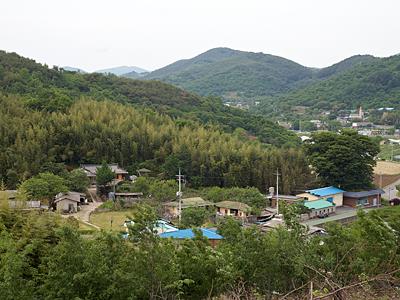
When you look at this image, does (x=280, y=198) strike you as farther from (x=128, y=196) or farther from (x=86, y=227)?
(x=86, y=227)

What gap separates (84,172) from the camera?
1967 cm

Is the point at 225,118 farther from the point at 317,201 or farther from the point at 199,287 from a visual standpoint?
the point at 199,287

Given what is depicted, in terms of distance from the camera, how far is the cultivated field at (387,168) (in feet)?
A: 92.1

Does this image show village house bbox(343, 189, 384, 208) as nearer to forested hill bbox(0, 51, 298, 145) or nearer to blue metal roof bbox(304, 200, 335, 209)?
blue metal roof bbox(304, 200, 335, 209)

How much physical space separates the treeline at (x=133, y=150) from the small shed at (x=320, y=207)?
81.0 inches

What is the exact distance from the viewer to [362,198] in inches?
818

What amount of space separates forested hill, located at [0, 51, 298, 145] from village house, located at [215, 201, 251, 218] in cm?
1289

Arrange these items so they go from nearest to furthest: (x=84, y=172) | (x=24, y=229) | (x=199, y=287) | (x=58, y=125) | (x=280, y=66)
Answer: (x=199, y=287)
(x=24, y=229)
(x=84, y=172)
(x=58, y=125)
(x=280, y=66)

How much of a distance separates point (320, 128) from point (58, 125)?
3444 centimetres

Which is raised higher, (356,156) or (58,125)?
(58,125)

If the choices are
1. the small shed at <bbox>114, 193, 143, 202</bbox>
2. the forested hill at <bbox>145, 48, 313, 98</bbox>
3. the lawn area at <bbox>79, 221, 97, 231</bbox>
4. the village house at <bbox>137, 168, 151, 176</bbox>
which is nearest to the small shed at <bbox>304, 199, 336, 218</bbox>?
the small shed at <bbox>114, 193, 143, 202</bbox>

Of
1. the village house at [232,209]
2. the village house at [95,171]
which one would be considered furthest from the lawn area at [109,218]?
the village house at [95,171]

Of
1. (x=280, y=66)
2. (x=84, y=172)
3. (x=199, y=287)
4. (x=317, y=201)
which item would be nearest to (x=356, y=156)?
(x=317, y=201)

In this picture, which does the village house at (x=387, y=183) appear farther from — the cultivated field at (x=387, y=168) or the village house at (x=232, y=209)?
the village house at (x=232, y=209)
